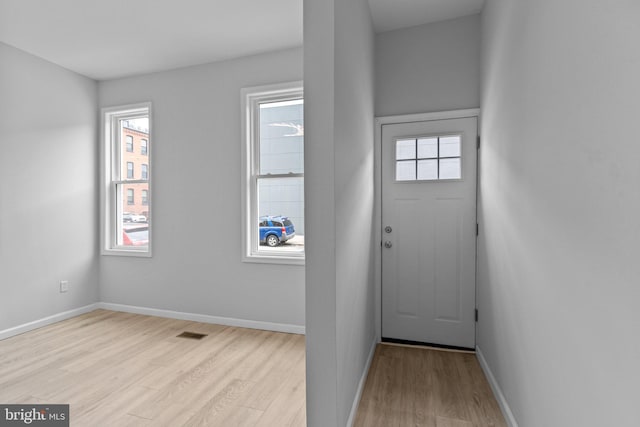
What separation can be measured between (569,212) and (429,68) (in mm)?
2152

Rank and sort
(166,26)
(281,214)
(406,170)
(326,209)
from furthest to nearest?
1. (281,214)
2. (406,170)
3. (166,26)
4. (326,209)

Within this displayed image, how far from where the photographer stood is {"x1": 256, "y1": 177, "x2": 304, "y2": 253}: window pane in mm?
3365

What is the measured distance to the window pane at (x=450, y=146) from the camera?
9.36 ft

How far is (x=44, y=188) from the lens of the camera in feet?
11.5

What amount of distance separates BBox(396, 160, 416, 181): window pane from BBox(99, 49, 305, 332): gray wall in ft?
4.33

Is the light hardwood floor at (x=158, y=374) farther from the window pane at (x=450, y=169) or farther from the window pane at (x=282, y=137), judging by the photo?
the window pane at (x=450, y=169)

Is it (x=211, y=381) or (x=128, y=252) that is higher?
(x=128, y=252)

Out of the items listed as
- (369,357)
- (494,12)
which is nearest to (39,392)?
(369,357)

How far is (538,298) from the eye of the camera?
1443 millimetres

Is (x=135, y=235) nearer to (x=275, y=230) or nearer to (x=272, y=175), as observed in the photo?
(x=275, y=230)

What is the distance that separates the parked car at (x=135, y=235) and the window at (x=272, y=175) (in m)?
1.49

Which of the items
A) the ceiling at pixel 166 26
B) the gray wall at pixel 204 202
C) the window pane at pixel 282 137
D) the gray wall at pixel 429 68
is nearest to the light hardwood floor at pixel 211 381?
the gray wall at pixel 204 202

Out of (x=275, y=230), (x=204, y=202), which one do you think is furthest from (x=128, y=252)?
(x=275, y=230)

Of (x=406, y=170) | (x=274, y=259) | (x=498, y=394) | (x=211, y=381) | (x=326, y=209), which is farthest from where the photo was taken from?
(x=274, y=259)
